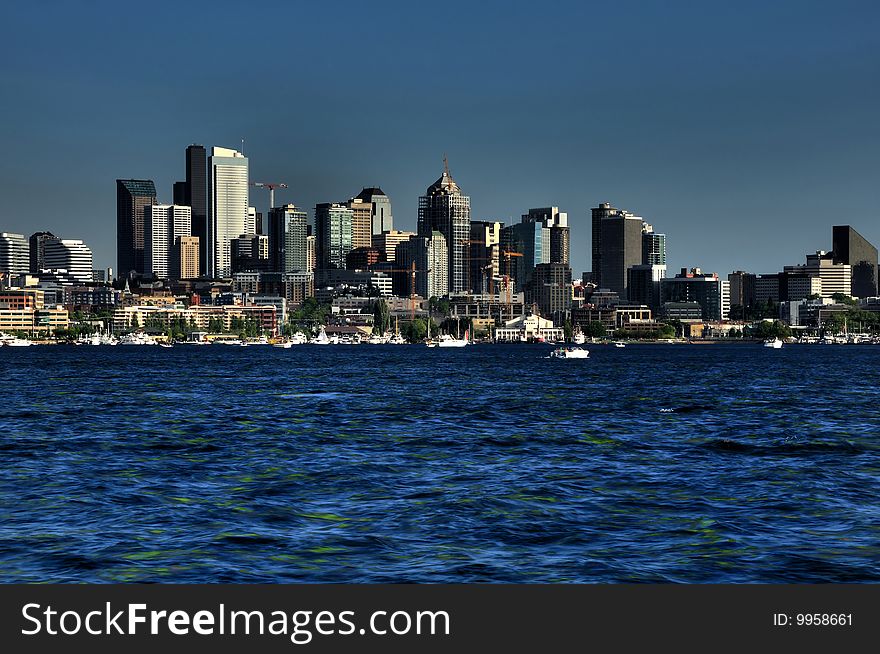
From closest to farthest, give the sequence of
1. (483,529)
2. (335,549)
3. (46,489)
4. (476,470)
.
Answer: (335,549) → (483,529) → (46,489) → (476,470)

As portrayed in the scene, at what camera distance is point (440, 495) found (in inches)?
1265

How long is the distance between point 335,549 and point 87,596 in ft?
35.5

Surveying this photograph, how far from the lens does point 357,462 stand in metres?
39.8

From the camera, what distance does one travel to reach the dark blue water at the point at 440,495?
23.2 m

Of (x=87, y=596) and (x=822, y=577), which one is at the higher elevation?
(x=87, y=596)

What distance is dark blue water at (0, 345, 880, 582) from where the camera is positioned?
2319cm

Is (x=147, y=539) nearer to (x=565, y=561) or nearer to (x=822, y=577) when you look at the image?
(x=565, y=561)

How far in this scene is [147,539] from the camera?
25688 mm

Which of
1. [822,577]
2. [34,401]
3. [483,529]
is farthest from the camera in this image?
[34,401]

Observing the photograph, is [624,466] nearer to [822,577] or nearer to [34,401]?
[822,577]

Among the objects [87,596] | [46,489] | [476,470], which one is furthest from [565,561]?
[46,489]

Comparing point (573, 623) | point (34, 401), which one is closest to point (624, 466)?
point (573, 623)

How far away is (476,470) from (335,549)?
13348 millimetres

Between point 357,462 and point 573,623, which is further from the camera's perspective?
point 357,462
